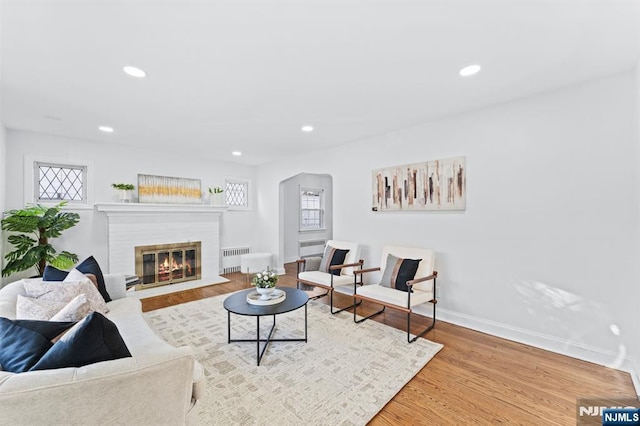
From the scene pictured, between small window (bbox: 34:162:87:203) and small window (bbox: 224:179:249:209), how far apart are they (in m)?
2.52

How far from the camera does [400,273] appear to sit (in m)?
3.40

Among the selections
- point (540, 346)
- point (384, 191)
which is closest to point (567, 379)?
point (540, 346)

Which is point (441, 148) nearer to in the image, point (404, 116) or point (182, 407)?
point (404, 116)

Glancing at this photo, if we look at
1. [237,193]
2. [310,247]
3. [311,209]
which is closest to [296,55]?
[237,193]

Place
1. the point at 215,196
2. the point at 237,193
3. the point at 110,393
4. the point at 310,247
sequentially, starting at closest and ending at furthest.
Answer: the point at 110,393 < the point at 215,196 < the point at 237,193 < the point at 310,247

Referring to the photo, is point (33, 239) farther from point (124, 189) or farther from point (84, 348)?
point (84, 348)

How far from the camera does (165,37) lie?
1914 mm

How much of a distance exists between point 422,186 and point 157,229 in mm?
4669

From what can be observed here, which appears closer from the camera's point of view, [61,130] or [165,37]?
[165,37]

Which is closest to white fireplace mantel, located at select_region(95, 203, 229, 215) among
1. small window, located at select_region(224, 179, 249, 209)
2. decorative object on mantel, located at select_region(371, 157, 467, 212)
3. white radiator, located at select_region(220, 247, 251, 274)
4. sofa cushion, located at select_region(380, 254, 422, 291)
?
small window, located at select_region(224, 179, 249, 209)

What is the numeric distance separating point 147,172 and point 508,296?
19.4ft

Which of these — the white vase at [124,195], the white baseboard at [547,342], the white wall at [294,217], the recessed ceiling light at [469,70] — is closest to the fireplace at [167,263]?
the white vase at [124,195]

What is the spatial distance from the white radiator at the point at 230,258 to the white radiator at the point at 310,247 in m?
1.70

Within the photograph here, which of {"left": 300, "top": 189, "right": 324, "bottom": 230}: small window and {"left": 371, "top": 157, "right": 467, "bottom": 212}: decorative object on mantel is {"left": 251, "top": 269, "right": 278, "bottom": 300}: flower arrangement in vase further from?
{"left": 300, "top": 189, "right": 324, "bottom": 230}: small window
